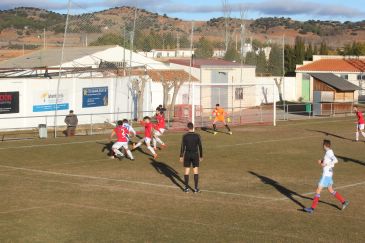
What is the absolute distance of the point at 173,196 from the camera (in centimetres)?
1972

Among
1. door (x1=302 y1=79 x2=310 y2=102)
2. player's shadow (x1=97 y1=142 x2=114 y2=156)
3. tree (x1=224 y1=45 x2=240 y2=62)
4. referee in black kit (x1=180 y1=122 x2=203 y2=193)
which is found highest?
tree (x1=224 y1=45 x2=240 y2=62)

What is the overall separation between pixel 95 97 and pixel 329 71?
127 feet

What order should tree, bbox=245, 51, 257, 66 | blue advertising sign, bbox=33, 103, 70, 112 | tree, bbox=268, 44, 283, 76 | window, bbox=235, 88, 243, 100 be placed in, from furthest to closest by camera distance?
1. tree, bbox=268, 44, 283, 76
2. tree, bbox=245, 51, 257, 66
3. window, bbox=235, 88, 243, 100
4. blue advertising sign, bbox=33, 103, 70, 112

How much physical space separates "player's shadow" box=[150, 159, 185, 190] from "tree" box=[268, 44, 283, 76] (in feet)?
181

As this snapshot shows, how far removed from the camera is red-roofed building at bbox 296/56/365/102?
76812 mm

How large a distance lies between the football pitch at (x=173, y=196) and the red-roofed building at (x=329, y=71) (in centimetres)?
4437

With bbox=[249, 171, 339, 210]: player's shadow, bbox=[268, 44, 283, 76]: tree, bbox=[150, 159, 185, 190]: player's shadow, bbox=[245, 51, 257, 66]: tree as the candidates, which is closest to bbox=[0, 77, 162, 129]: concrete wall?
bbox=[150, 159, 185, 190]: player's shadow

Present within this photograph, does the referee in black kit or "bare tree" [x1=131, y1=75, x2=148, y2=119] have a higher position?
"bare tree" [x1=131, y1=75, x2=148, y2=119]

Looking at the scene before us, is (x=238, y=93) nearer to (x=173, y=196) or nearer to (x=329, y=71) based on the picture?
(x=329, y=71)

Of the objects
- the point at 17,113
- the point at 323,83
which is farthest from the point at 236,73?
the point at 17,113

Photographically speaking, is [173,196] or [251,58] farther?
[251,58]

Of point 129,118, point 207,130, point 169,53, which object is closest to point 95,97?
point 129,118

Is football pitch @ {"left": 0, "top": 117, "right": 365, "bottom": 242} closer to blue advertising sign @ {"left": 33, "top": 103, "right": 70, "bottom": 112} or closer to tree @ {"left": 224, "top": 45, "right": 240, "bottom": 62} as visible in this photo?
blue advertising sign @ {"left": 33, "top": 103, "right": 70, "bottom": 112}

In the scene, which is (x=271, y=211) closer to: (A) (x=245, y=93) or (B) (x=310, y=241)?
(B) (x=310, y=241)
